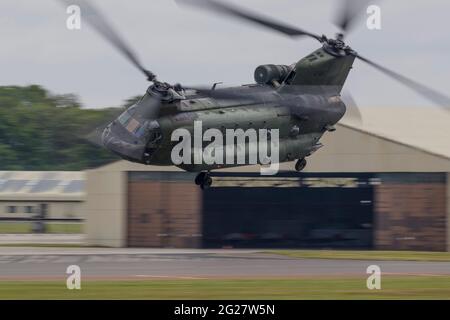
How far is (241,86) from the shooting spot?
Result: 40125 mm

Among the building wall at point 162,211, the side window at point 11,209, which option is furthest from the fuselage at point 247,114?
the side window at point 11,209

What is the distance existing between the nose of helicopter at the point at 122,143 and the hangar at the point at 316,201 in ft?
103

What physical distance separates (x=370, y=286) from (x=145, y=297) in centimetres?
986

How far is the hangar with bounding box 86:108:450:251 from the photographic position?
69188 mm

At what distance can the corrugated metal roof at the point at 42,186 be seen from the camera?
335 feet

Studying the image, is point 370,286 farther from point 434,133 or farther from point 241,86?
point 434,133

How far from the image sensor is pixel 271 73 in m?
41.7

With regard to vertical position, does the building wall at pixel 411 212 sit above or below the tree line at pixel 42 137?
below

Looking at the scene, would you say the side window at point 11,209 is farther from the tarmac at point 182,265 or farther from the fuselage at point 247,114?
the fuselage at point 247,114

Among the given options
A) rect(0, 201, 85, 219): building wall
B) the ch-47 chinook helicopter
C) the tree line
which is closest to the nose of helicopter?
Answer: the ch-47 chinook helicopter

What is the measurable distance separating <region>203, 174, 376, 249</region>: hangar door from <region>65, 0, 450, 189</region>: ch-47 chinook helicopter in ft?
92.0

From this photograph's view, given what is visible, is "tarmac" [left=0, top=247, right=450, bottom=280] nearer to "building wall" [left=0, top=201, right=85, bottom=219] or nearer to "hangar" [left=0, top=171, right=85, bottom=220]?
"hangar" [left=0, top=171, right=85, bottom=220]

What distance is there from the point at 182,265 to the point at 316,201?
1621cm

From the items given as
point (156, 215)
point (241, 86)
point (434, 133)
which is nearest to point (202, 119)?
point (241, 86)
